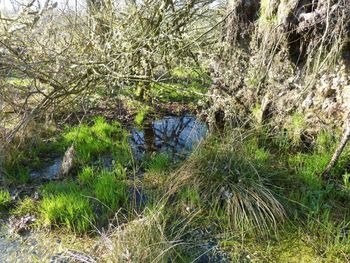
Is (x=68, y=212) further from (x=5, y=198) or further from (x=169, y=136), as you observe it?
(x=169, y=136)

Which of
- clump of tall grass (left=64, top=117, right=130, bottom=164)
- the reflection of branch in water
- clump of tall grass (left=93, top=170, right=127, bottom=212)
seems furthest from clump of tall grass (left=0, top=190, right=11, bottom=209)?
the reflection of branch in water

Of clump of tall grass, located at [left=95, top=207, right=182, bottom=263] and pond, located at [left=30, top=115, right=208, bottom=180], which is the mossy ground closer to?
clump of tall grass, located at [left=95, top=207, right=182, bottom=263]

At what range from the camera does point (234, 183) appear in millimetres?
3348

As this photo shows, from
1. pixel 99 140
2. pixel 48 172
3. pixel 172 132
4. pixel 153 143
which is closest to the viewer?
pixel 48 172

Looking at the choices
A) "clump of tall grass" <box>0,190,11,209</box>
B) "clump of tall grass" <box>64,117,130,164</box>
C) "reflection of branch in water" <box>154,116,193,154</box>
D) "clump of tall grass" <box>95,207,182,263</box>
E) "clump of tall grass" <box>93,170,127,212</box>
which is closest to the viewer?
"clump of tall grass" <box>95,207,182,263</box>

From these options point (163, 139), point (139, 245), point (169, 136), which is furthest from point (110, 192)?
point (169, 136)

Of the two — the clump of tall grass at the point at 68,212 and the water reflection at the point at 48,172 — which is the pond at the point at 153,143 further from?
the clump of tall grass at the point at 68,212

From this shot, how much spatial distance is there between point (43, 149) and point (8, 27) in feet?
5.77

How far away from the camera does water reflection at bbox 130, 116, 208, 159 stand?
15.9ft

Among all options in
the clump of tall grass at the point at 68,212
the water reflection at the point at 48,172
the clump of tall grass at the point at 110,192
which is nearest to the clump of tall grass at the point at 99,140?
the water reflection at the point at 48,172

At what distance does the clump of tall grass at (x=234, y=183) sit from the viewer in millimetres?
3055

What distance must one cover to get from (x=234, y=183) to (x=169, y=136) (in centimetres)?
238

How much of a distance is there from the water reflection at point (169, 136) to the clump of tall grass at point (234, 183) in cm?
73

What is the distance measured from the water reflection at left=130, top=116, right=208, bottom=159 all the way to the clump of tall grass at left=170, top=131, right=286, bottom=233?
2.41ft
